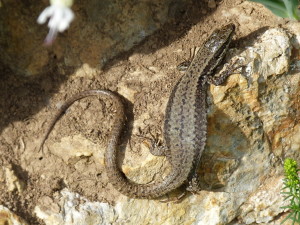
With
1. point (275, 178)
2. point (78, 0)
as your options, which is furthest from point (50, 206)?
point (275, 178)

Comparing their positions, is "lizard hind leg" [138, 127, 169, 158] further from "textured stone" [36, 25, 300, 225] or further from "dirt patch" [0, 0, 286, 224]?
"dirt patch" [0, 0, 286, 224]

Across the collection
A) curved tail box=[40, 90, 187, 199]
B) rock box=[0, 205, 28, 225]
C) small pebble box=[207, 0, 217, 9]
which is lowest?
rock box=[0, 205, 28, 225]

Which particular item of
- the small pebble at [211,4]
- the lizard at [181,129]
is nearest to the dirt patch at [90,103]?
the small pebble at [211,4]

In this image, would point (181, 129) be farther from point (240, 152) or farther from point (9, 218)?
point (9, 218)

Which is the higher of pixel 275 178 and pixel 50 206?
pixel 275 178

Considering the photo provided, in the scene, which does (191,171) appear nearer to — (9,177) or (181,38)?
(181,38)

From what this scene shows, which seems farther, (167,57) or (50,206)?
(167,57)

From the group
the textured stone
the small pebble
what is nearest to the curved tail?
the textured stone
